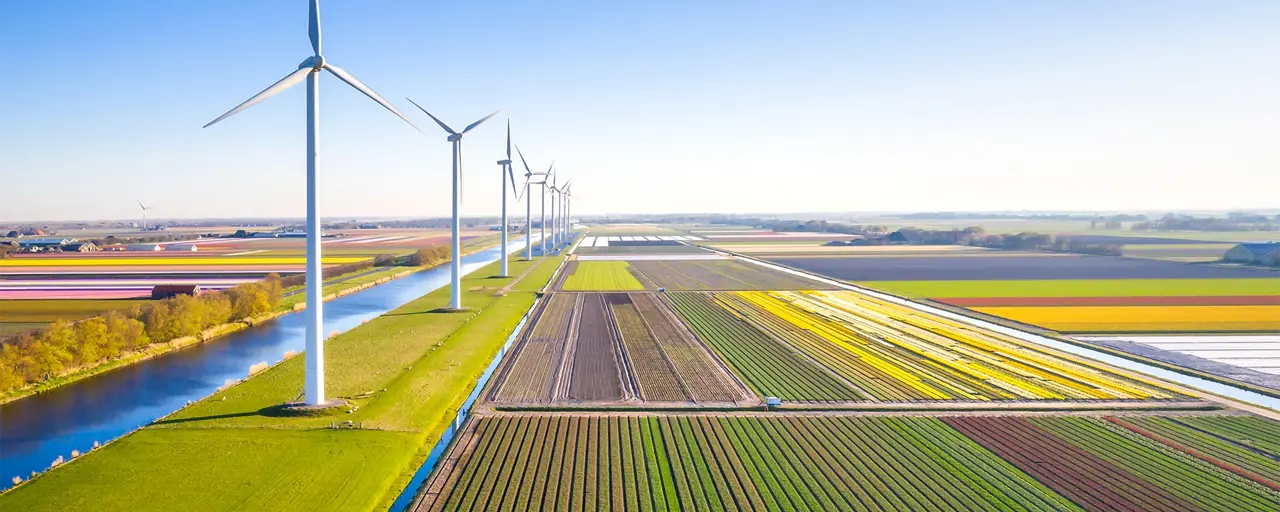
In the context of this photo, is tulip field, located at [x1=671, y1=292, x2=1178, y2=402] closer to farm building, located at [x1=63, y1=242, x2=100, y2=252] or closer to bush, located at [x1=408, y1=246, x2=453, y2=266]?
bush, located at [x1=408, y1=246, x2=453, y2=266]

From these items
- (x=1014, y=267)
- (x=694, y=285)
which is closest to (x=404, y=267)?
(x=694, y=285)

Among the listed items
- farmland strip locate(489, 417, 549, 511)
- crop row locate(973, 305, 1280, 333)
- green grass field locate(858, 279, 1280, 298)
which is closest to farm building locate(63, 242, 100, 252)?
green grass field locate(858, 279, 1280, 298)

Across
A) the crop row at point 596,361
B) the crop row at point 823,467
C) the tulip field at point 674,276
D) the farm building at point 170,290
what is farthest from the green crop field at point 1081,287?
the farm building at point 170,290

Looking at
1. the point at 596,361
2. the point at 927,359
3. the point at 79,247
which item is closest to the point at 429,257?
the point at 79,247

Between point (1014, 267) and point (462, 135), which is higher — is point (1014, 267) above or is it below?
below

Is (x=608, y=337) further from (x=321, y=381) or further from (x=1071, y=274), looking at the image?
(x=1071, y=274)

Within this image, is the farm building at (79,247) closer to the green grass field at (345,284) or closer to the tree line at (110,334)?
the green grass field at (345,284)

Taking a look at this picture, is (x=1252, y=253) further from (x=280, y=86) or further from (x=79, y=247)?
(x=79, y=247)

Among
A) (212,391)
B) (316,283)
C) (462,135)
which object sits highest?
(462,135)
